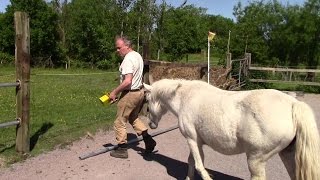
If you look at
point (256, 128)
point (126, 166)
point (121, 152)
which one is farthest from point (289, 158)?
point (121, 152)

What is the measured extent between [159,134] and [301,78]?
13.9 m

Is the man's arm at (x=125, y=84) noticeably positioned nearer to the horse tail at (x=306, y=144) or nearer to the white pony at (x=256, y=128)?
the white pony at (x=256, y=128)

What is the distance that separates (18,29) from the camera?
18.7 ft

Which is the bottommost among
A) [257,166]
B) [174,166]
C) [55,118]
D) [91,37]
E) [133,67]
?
[174,166]

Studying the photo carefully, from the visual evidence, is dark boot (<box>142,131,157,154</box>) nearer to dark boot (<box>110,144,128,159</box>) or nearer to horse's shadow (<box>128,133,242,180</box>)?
horse's shadow (<box>128,133,242,180</box>)

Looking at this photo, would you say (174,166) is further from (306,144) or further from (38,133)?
(38,133)

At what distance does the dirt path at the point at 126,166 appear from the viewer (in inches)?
207

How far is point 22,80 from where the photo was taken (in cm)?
584

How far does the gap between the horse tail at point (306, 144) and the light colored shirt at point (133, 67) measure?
2.56 metres

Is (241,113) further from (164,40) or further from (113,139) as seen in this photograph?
(164,40)

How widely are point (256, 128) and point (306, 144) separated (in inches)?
19.5

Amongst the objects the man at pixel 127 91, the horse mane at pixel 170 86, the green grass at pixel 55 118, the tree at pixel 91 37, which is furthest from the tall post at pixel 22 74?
the tree at pixel 91 37

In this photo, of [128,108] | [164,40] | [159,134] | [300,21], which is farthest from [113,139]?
[164,40]

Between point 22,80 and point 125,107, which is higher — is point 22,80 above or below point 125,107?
above
